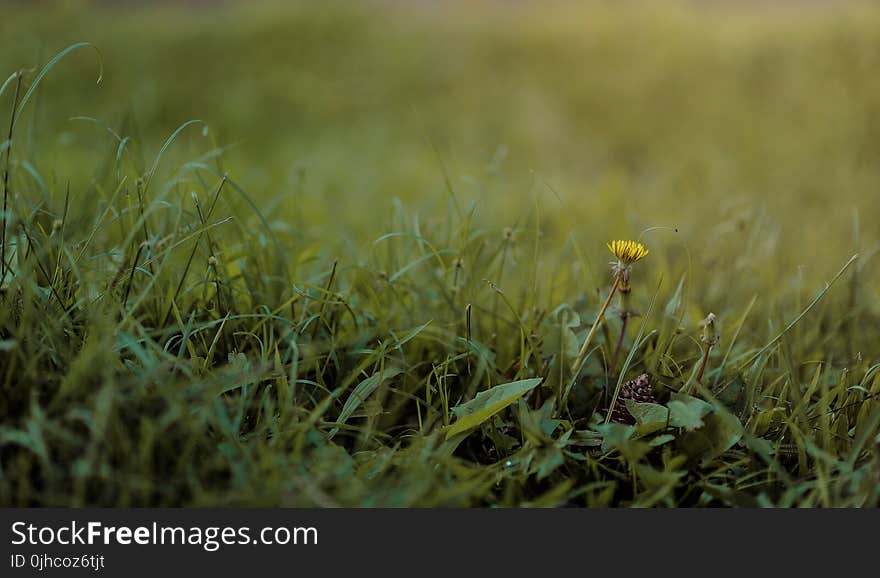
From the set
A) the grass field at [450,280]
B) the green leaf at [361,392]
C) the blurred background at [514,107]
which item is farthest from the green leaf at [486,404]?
the blurred background at [514,107]

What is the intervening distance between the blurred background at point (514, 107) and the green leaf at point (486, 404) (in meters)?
1.13

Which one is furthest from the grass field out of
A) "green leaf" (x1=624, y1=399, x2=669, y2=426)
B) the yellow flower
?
the yellow flower

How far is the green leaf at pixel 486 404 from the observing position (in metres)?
1.26

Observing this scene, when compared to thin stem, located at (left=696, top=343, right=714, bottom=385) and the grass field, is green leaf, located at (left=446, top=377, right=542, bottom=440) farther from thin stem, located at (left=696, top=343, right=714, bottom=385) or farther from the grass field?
thin stem, located at (left=696, top=343, right=714, bottom=385)

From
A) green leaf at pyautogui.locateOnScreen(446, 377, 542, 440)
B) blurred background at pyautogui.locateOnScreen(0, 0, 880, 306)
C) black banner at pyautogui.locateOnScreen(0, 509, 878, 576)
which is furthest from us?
blurred background at pyautogui.locateOnScreen(0, 0, 880, 306)

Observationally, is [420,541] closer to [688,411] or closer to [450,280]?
[688,411]

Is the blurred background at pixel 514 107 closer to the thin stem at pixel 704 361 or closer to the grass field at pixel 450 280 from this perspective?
the grass field at pixel 450 280

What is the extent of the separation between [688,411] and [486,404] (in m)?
0.33

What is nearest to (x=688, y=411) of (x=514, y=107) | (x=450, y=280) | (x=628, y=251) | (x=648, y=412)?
(x=648, y=412)

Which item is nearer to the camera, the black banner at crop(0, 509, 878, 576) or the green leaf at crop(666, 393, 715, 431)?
the black banner at crop(0, 509, 878, 576)

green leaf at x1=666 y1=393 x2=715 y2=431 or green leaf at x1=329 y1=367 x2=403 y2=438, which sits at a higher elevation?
green leaf at x1=666 y1=393 x2=715 y2=431

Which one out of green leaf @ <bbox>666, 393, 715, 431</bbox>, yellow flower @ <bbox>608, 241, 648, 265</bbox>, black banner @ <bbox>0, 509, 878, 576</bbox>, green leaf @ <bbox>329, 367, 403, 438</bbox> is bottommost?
black banner @ <bbox>0, 509, 878, 576</bbox>

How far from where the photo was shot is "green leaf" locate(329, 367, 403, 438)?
1.31 metres

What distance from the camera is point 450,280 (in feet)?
6.02
